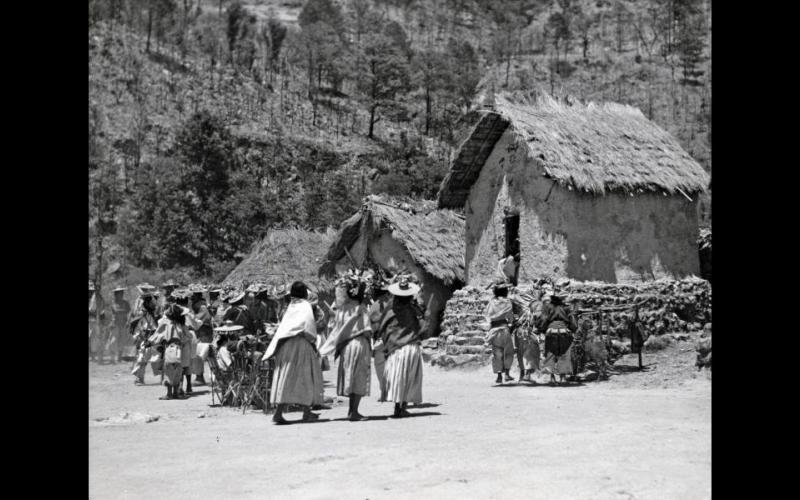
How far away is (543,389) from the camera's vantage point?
11.7m

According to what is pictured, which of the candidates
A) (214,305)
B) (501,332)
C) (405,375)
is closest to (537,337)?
(501,332)

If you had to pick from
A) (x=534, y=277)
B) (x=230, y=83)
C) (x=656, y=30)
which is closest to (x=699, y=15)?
(x=656, y=30)

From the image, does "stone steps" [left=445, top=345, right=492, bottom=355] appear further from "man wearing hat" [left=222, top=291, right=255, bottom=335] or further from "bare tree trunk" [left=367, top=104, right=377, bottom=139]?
"bare tree trunk" [left=367, top=104, right=377, bottom=139]

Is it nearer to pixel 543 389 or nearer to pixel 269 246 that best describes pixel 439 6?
pixel 269 246

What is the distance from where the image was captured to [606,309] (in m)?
14.8

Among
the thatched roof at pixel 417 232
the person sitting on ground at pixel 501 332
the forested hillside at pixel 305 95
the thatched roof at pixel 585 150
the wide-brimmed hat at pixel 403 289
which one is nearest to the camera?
the wide-brimmed hat at pixel 403 289

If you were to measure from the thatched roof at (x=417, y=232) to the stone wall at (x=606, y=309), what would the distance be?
330 cm

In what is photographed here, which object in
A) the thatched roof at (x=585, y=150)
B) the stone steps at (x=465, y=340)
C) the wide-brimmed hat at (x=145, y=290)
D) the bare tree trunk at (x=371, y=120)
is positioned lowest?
the stone steps at (x=465, y=340)

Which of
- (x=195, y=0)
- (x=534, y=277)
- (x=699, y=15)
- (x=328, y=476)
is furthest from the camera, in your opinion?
(x=195, y=0)

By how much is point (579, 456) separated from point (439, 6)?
10783 cm

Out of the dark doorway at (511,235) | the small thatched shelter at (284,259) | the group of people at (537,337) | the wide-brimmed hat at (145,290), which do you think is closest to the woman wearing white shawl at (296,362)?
the group of people at (537,337)

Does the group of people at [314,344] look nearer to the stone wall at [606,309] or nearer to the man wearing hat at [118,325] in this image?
the stone wall at [606,309]

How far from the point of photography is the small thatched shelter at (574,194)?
1662cm

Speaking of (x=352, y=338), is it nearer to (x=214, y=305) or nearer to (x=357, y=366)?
(x=357, y=366)
